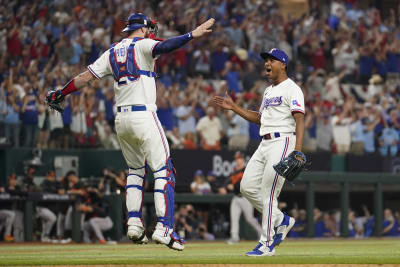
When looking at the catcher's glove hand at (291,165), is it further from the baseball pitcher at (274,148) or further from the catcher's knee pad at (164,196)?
the catcher's knee pad at (164,196)

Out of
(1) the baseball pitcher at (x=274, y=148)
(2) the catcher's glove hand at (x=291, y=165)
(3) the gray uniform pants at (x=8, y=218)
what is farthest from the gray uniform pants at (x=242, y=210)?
(2) the catcher's glove hand at (x=291, y=165)

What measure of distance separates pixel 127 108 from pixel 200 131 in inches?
411

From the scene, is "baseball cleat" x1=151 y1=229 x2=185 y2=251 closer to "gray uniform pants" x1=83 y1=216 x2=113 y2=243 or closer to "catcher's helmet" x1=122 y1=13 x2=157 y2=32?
"catcher's helmet" x1=122 y1=13 x2=157 y2=32

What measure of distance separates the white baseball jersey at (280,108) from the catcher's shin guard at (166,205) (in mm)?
1304

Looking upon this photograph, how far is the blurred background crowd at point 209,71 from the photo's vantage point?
18.1 metres

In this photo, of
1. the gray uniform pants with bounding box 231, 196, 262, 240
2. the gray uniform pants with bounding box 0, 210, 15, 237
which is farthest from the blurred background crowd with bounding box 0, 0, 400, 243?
the gray uniform pants with bounding box 231, 196, 262, 240

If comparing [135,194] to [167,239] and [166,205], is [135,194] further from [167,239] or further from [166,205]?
[167,239]

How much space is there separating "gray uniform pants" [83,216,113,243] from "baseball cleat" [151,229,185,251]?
783 cm

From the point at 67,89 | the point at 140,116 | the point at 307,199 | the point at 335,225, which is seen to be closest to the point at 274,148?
the point at 140,116

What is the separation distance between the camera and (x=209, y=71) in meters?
22.5

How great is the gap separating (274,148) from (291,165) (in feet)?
1.25

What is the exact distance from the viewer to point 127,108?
29.8ft

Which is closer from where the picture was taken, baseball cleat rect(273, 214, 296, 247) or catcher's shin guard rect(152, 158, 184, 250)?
catcher's shin guard rect(152, 158, 184, 250)

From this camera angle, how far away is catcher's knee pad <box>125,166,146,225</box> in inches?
363
